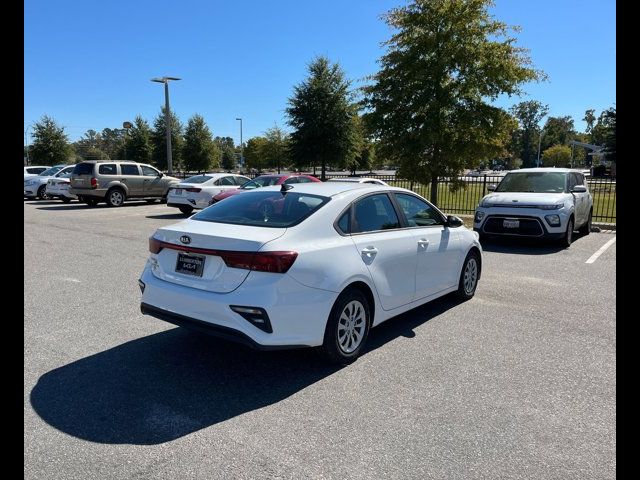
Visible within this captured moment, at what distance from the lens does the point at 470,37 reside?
42.3 ft

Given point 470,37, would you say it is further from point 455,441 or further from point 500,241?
point 455,441

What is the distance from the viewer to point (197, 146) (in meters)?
45.2

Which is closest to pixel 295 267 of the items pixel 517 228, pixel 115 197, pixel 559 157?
pixel 517 228

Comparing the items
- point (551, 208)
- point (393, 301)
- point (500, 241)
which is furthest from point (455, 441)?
point (500, 241)

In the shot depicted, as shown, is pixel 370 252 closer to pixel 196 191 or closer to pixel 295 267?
pixel 295 267

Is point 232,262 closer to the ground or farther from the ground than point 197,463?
farther from the ground

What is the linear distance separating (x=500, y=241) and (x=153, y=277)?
9346 millimetres

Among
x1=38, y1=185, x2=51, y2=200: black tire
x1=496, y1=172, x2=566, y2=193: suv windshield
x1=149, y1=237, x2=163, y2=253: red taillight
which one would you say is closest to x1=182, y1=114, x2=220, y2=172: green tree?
x1=38, y1=185, x2=51, y2=200: black tire

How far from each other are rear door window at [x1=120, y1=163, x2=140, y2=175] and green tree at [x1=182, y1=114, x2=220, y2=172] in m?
25.2

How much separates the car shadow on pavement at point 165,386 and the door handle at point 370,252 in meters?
0.92

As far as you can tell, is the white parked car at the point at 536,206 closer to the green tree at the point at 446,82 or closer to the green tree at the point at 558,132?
the green tree at the point at 446,82

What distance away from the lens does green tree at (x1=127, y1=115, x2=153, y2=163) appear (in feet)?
154

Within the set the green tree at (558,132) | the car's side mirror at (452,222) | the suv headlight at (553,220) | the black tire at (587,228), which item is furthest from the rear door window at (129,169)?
the green tree at (558,132)

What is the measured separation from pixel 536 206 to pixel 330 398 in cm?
830
